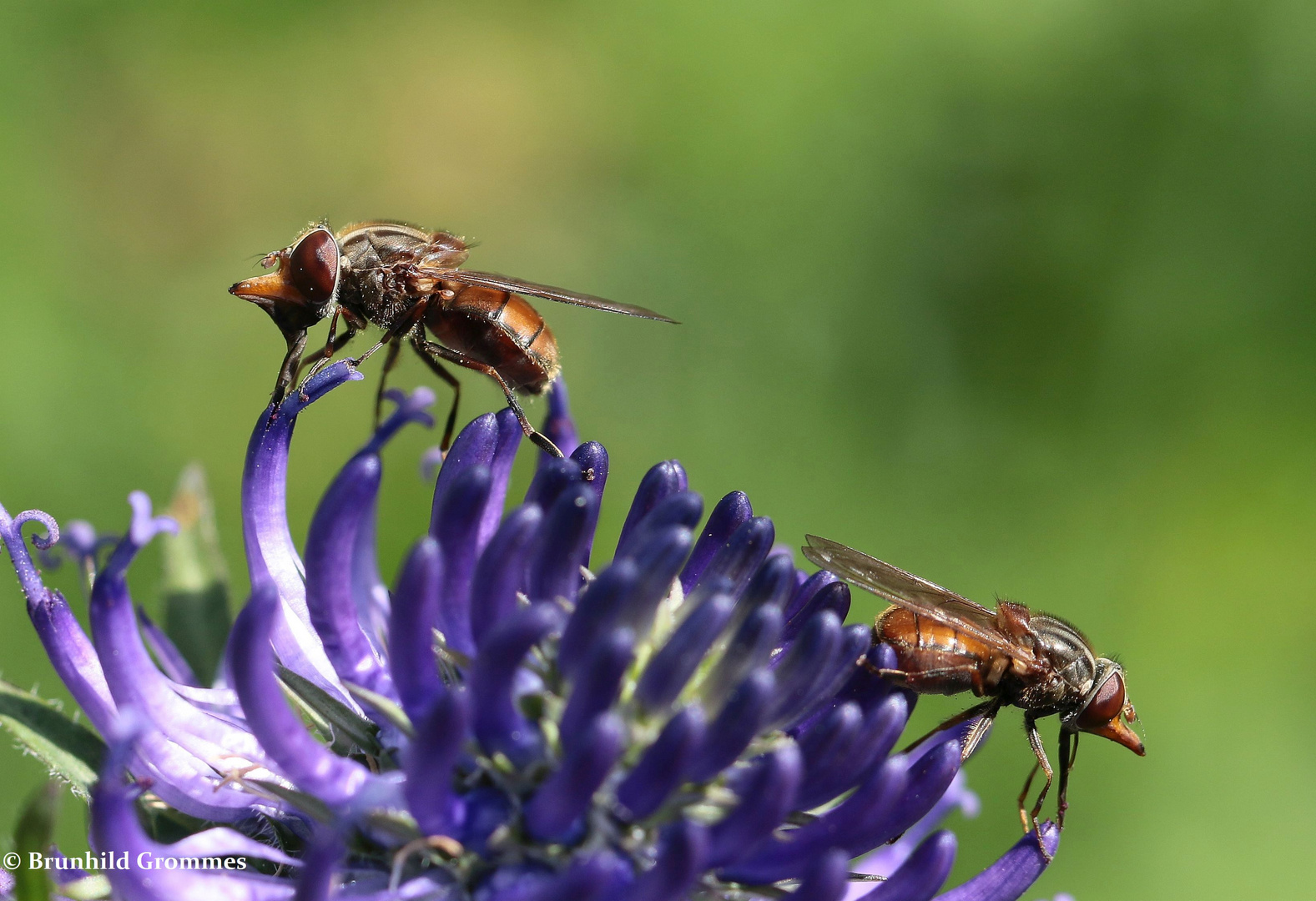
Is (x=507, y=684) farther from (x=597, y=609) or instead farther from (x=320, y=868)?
(x=320, y=868)

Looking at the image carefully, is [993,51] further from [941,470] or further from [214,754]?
[214,754]

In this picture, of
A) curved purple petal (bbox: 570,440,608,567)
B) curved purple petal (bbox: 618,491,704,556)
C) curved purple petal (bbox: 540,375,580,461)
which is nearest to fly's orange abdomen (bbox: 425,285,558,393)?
curved purple petal (bbox: 540,375,580,461)

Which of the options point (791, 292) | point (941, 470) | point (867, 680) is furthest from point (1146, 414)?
point (867, 680)

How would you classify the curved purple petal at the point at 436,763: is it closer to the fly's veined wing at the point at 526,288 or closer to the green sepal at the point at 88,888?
the green sepal at the point at 88,888

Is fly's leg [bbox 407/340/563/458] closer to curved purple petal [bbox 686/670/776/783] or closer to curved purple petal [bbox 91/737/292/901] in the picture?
curved purple petal [bbox 686/670/776/783]

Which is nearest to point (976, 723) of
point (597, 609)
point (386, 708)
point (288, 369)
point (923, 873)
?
point (923, 873)

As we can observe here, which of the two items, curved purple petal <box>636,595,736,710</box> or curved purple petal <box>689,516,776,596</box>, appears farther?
curved purple petal <box>689,516,776,596</box>

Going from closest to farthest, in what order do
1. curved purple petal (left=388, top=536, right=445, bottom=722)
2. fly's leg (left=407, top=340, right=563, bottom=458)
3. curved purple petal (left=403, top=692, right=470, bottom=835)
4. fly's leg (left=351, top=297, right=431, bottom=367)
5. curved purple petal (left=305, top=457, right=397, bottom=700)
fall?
1. curved purple petal (left=403, top=692, right=470, bottom=835)
2. curved purple petal (left=388, top=536, right=445, bottom=722)
3. curved purple petal (left=305, top=457, right=397, bottom=700)
4. fly's leg (left=407, top=340, right=563, bottom=458)
5. fly's leg (left=351, top=297, right=431, bottom=367)
